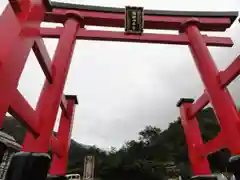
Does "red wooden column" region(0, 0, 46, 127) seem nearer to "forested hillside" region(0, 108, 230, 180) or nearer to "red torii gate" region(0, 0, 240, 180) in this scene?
"red torii gate" region(0, 0, 240, 180)

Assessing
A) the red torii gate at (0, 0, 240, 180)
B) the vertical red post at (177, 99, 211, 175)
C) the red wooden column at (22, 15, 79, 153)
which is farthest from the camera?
the vertical red post at (177, 99, 211, 175)

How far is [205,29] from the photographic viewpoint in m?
3.17

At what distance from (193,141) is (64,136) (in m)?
1.82

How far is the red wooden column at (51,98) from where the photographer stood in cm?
174

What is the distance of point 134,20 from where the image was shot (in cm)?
290

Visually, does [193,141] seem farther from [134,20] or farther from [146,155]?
[146,155]

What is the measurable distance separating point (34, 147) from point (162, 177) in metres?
14.3

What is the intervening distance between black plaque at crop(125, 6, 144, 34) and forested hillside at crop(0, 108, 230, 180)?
34.7ft

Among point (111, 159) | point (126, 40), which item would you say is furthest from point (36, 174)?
point (111, 159)

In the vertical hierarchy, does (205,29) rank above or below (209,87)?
above

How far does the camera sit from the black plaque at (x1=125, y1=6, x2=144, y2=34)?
2.89 m

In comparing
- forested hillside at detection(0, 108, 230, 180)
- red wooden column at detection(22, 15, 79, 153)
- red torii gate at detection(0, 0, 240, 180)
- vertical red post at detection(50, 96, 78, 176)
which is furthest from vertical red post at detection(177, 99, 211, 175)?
forested hillside at detection(0, 108, 230, 180)

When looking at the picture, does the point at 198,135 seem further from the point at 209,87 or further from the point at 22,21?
the point at 22,21

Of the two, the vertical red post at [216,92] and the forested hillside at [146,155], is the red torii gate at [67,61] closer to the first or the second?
the vertical red post at [216,92]
